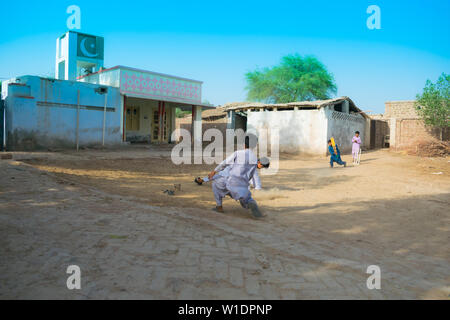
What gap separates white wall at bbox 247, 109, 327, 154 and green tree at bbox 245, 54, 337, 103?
40.0 feet

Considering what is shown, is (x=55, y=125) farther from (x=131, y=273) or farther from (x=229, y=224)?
(x=131, y=273)

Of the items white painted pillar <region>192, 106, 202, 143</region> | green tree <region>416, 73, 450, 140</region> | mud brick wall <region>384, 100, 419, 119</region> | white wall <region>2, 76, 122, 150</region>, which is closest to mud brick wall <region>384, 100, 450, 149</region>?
green tree <region>416, 73, 450, 140</region>

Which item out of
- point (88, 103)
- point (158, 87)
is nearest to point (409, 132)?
point (158, 87)

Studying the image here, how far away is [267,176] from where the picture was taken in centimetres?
958

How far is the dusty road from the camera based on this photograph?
2365 mm

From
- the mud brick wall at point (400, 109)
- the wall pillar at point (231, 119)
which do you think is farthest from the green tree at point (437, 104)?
the wall pillar at point (231, 119)

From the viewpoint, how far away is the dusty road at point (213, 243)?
2.37m

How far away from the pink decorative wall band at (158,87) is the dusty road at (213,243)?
9579mm

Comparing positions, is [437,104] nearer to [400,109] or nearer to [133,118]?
[400,109]

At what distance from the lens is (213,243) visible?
3326mm

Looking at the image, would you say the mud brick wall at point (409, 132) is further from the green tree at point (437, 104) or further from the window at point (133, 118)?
the window at point (133, 118)

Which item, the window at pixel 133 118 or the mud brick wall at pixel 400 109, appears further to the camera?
the mud brick wall at pixel 400 109

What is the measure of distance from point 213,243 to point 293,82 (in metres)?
28.5

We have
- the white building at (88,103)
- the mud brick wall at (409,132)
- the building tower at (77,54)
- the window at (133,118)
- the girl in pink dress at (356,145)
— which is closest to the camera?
the white building at (88,103)
